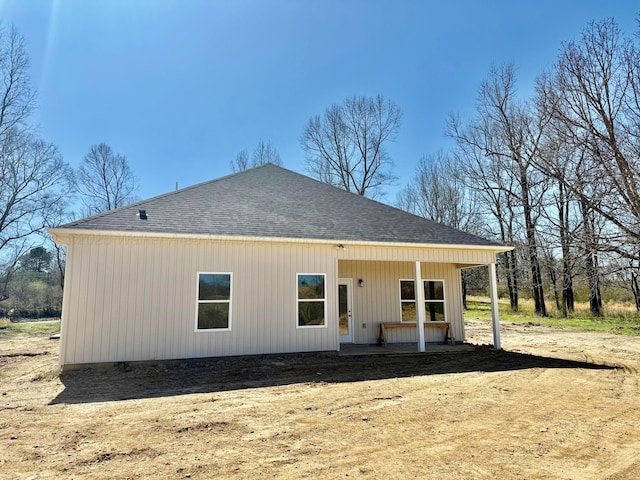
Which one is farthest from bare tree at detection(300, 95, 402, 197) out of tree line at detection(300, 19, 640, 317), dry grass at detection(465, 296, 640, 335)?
dry grass at detection(465, 296, 640, 335)

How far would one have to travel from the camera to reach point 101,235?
838 centimetres

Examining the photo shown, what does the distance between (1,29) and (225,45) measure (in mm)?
16826

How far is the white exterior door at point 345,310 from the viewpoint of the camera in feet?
38.5

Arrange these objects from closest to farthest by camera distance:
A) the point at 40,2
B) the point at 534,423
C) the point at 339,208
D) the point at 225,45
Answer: the point at 534,423 → the point at 40,2 → the point at 339,208 → the point at 225,45

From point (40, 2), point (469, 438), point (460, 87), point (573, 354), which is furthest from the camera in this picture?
point (460, 87)

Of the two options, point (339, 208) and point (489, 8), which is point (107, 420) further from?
point (489, 8)

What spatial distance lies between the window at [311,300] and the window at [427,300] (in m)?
3.43

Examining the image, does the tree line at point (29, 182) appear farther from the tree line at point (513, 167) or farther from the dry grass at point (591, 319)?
the dry grass at point (591, 319)

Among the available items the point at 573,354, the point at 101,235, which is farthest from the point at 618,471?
the point at 101,235

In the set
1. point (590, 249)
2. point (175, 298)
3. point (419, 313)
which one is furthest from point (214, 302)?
point (590, 249)

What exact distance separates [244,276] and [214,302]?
93 cm

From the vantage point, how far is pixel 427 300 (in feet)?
40.7

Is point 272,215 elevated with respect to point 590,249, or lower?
elevated

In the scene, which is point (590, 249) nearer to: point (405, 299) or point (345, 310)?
point (405, 299)
